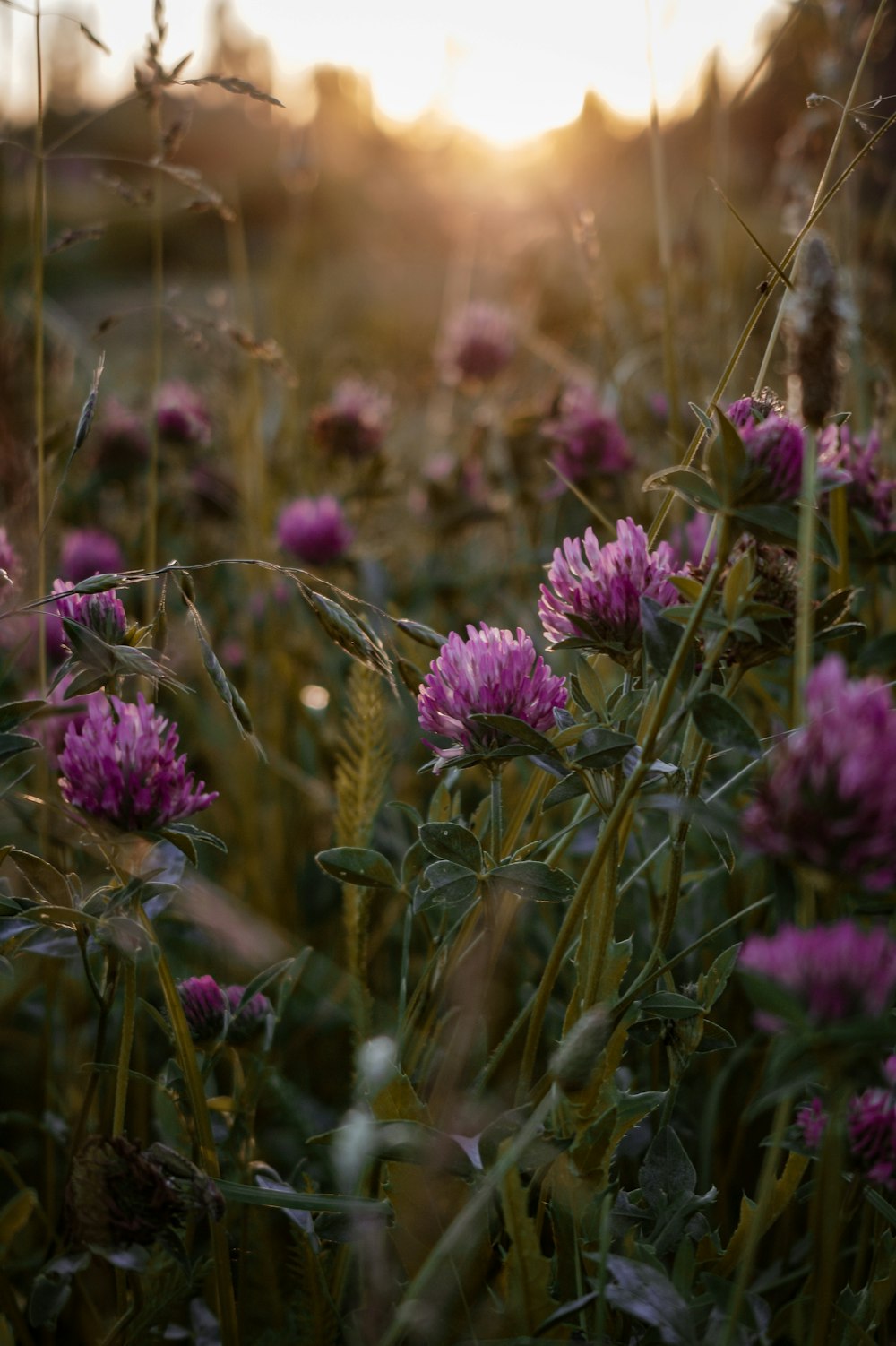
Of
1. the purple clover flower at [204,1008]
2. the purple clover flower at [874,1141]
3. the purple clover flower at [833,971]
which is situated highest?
the purple clover flower at [833,971]

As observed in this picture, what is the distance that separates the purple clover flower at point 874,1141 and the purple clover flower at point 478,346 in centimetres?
162

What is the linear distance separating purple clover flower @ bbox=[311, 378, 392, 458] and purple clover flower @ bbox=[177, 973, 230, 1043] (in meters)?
1.12

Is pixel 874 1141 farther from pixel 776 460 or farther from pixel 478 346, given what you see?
pixel 478 346

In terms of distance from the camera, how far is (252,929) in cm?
88

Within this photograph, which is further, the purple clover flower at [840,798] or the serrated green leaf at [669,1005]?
the serrated green leaf at [669,1005]

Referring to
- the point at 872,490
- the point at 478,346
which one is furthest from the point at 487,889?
the point at 478,346

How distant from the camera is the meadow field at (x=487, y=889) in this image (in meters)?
0.45

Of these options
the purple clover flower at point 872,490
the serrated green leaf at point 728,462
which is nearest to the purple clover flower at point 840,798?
the serrated green leaf at point 728,462

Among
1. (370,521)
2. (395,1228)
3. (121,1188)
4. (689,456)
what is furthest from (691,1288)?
(370,521)

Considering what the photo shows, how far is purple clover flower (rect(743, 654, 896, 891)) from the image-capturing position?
1.09 ft

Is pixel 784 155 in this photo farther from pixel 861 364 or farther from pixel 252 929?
pixel 252 929

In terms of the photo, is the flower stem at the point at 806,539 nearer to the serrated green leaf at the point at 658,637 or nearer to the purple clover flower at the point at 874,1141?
the serrated green leaf at the point at 658,637

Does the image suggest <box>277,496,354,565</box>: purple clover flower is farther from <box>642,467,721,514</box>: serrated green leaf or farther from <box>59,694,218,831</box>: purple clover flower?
<box>642,467,721,514</box>: serrated green leaf

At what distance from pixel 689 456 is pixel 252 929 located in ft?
1.78
